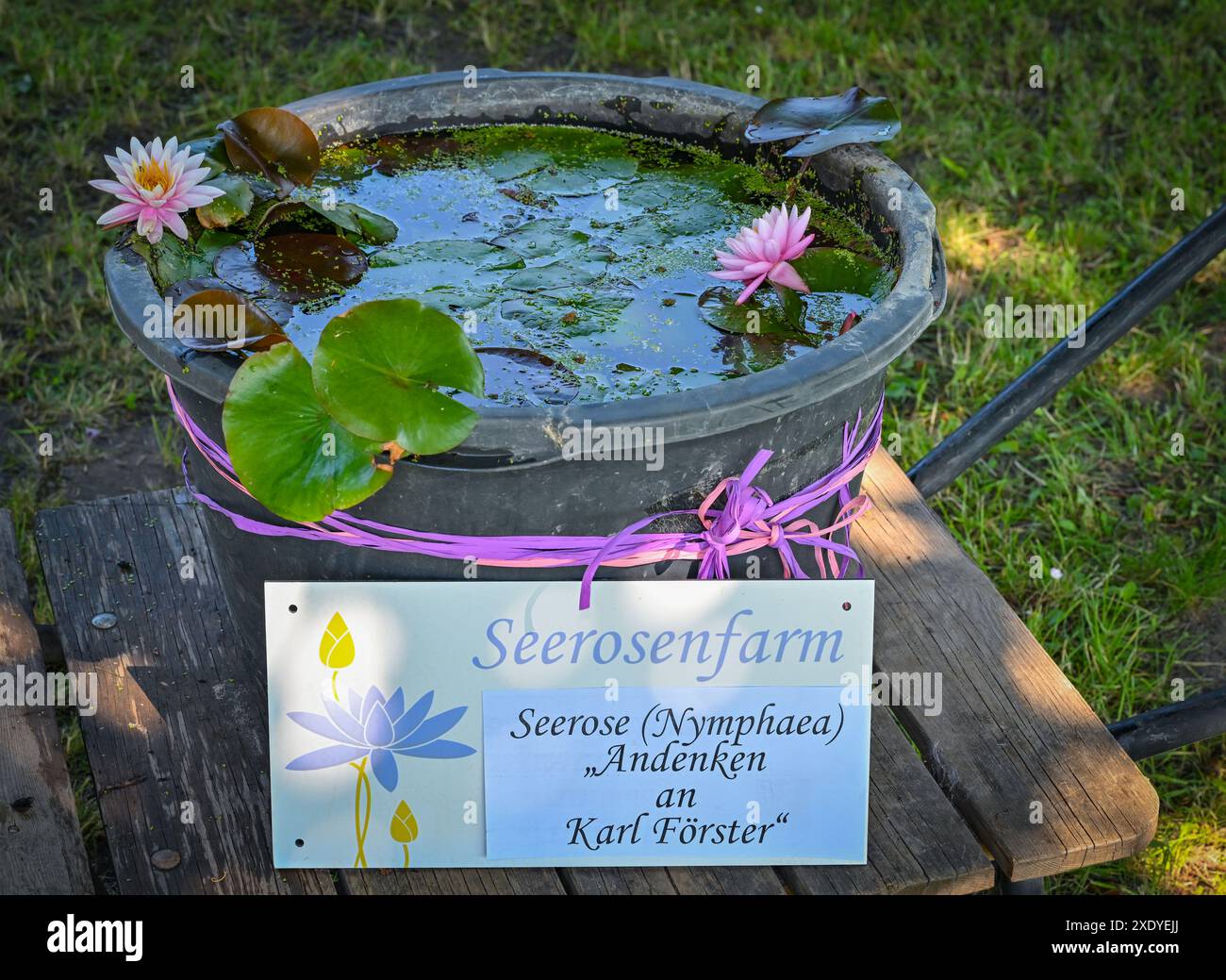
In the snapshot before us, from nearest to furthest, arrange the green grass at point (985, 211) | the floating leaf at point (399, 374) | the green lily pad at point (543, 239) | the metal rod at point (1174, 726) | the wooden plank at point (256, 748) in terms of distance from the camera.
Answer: the floating leaf at point (399, 374) → the wooden plank at point (256, 748) → the metal rod at point (1174, 726) → the green lily pad at point (543, 239) → the green grass at point (985, 211)

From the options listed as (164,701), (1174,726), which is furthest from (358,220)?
(1174,726)

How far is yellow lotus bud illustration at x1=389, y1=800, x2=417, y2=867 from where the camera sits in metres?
1.45

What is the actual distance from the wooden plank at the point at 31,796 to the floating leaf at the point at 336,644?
1.15 feet

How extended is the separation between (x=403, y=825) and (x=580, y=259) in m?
0.72

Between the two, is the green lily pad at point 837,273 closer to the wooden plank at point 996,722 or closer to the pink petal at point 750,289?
the pink petal at point 750,289

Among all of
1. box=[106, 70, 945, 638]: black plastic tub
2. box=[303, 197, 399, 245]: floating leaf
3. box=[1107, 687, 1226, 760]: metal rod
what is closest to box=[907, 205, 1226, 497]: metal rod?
box=[106, 70, 945, 638]: black plastic tub

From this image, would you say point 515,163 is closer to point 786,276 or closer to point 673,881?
point 786,276

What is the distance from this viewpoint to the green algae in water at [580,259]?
1473 millimetres

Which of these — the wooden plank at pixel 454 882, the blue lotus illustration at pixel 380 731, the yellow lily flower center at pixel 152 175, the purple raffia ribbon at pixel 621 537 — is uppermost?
the yellow lily flower center at pixel 152 175

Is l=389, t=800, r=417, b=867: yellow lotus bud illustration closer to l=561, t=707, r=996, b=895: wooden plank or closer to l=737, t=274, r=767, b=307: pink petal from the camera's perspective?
l=561, t=707, r=996, b=895: wooden plank

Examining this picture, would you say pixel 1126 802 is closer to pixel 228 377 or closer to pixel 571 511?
pixel 571 511

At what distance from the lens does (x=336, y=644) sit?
1406 mm

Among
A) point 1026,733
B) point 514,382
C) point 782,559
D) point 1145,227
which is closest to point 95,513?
point 514,382

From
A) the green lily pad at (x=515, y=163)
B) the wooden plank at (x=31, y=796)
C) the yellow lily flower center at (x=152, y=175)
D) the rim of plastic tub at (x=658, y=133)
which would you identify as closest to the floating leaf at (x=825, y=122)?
the rim of plastic tub at (x=658, y=133)
